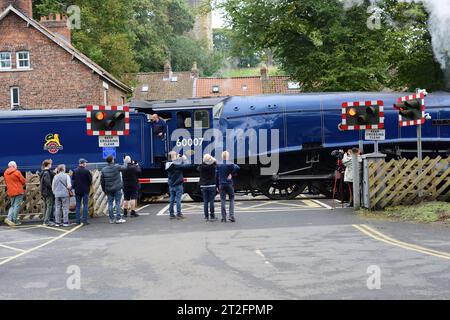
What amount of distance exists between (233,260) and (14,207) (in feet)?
27.4

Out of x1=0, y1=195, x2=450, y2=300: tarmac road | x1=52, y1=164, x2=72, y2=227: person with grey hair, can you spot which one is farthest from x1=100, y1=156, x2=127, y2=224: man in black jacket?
x1=52, y1=164, x2=72, y2=227: person with grey hair

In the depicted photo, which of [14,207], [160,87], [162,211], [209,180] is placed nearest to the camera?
[209,180]

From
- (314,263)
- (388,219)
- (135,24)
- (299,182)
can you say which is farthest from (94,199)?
(135,24)

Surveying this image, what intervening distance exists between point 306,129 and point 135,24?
43.5 meters

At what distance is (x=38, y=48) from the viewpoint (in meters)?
36.0

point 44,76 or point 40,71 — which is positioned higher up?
point 40,71

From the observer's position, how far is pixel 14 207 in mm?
15102

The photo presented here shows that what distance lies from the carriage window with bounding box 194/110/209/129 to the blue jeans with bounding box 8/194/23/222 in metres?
6.71

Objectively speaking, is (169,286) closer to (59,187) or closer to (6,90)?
(59,187)

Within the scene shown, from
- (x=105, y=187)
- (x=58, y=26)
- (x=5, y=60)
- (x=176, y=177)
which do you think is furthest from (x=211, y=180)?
(x=58, y=26)

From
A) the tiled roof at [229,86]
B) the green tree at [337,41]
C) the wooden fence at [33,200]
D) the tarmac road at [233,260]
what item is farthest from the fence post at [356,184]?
the tiled roof at [229,86]

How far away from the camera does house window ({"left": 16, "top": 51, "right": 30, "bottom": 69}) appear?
1428 inches

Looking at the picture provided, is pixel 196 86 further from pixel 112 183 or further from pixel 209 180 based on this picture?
pixel 209 180

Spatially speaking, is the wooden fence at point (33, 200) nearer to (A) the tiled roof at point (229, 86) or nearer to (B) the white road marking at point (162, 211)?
(B) the white road marking at point (162, 211)
